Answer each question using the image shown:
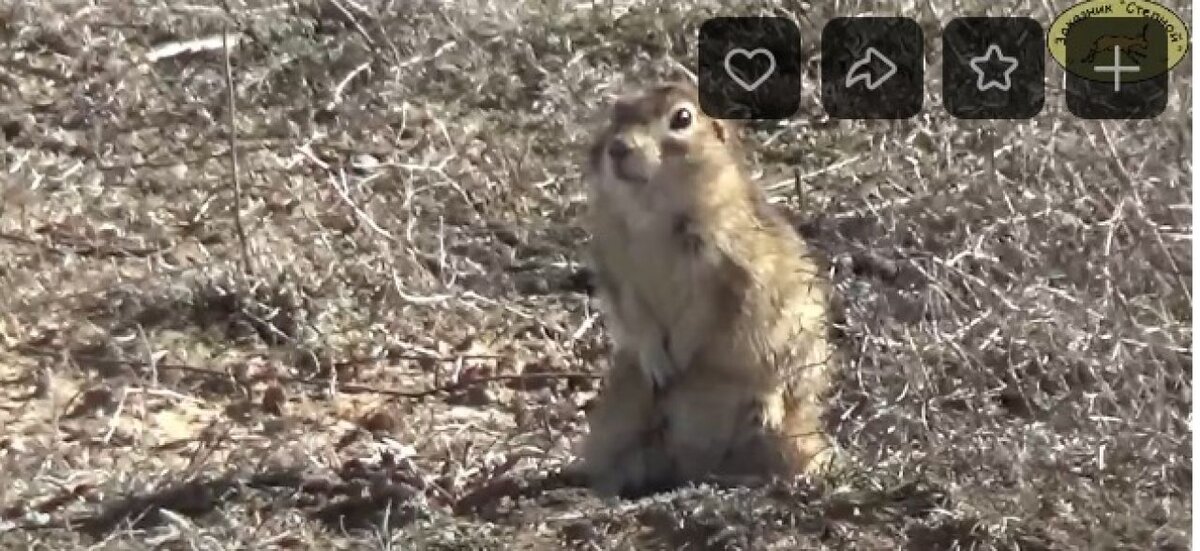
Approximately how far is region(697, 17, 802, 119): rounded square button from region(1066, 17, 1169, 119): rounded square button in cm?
73

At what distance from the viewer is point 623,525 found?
4.02m

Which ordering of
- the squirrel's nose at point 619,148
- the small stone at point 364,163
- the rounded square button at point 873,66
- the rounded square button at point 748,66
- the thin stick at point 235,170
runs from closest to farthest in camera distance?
the squirrel's nose at point 619,148 → the rounded square button at point 873,66 → the rounded square button at point 748,66 → the thin stick at point 235,170 → the small stone at point 364,163

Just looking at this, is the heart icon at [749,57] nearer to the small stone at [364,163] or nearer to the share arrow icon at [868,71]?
the share arrow icon at [868,71]

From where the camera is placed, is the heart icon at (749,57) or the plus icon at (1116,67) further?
the heart icon at (749,57)

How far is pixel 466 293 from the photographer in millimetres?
5031

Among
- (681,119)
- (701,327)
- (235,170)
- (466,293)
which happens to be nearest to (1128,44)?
(681,119)

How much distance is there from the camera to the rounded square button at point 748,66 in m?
4.51

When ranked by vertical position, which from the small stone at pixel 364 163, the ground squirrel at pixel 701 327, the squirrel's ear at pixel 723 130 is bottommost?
the ground squirrel at pixel 701 327

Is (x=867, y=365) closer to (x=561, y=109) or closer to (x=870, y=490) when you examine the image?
(x=870, y=490)

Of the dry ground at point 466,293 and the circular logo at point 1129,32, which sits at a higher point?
the circular logo at point 1129,32

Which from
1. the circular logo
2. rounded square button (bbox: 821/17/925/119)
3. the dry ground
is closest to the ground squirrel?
the dry ground

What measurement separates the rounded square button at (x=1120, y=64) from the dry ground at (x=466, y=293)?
0.08m

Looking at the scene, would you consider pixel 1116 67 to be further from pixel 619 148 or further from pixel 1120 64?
pixel 619 148

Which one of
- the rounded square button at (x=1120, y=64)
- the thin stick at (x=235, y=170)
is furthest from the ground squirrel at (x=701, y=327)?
the thin stick at (x=235, y=170)
